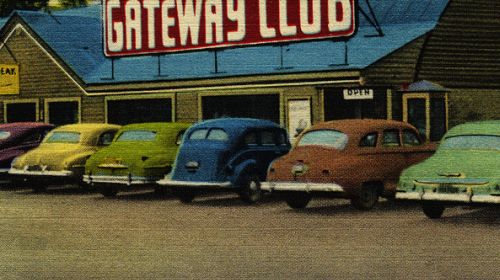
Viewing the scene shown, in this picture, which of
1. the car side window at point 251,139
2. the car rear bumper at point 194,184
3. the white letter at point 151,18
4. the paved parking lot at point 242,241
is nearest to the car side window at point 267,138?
the car side window at point 251,139

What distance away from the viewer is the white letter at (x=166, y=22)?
109ft

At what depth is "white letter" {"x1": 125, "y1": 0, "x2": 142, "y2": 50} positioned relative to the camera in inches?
1339

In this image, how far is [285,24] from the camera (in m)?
A: 30.1

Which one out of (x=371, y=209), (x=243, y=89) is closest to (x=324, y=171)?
(x=371, y=209)

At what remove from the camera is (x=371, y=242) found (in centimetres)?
1262

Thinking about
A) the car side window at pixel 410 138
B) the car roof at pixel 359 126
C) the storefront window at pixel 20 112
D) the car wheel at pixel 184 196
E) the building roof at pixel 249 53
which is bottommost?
the car wheel at pixel 184 196

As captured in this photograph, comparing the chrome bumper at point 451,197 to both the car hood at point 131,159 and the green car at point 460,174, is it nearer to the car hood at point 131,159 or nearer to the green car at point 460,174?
the green car at point 460,174

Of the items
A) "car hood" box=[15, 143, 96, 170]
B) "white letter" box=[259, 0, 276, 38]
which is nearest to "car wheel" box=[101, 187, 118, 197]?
"car hood" box=[15, 143, 96, 170]

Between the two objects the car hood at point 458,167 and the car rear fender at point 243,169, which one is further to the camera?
the car rear fender at point 243,169

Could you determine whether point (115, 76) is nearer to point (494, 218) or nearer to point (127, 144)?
point (127, 144)

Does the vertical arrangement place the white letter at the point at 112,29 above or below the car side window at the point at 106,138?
above

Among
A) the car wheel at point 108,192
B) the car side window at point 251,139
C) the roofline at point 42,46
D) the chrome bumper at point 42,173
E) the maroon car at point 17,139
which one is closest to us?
the car side window at point 251,139

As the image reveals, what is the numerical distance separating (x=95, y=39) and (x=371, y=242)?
27.6 m

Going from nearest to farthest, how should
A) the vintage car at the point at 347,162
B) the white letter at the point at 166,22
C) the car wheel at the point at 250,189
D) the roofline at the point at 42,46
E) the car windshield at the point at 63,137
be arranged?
1. the vintage car at the point at 347,162
2. the car wheel at the point at 250,189
3. the car windshield at the point at 63,137
4. the white letter at the point at 166,22
5. the roofline at the point at 42,46
